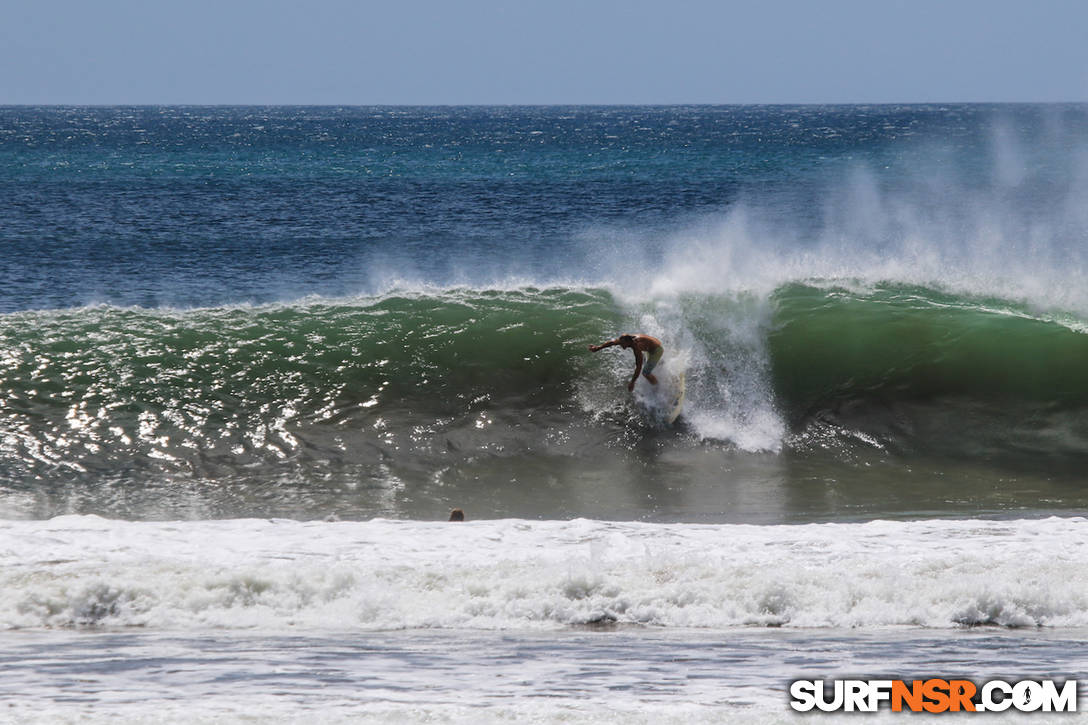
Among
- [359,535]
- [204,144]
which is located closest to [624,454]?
[359,535]

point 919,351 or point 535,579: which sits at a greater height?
point 919,351

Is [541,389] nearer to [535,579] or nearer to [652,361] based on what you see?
[652,361]

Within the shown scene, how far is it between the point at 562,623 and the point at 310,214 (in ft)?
114

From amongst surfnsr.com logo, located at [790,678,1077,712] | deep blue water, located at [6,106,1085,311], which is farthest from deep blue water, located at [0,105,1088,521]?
surfnsr.com logo, located at [790,678,1077,712]

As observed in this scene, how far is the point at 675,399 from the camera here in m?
13.4

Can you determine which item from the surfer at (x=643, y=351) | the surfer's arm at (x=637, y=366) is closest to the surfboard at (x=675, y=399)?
the surfer at (x=643, y=351)

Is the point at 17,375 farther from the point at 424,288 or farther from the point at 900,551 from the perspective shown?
the point at 900,551

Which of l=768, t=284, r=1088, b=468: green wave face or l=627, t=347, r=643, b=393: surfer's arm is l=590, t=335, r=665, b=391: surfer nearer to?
l=627, t=347, r=643, b=393: surfer's arm

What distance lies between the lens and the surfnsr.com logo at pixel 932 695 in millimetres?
5047

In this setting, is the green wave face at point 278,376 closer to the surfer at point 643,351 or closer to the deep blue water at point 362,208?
the surfer at point 643,351

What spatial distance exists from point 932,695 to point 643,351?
846 cm

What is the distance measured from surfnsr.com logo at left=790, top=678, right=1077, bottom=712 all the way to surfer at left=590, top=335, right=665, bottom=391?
7.90 meters

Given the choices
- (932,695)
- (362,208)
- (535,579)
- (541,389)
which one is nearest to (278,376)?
(541,389)

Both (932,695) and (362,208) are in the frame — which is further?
(362,208)
